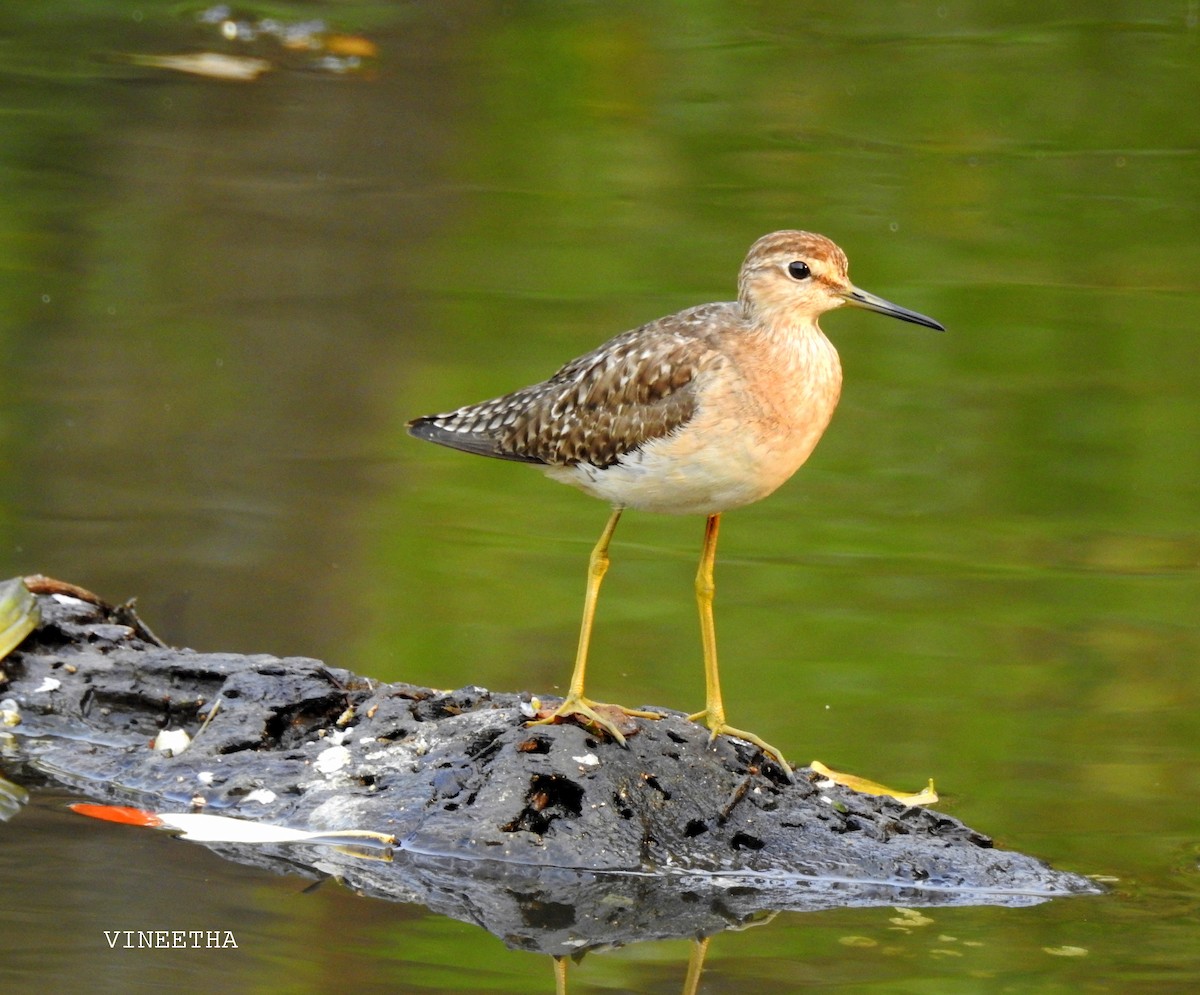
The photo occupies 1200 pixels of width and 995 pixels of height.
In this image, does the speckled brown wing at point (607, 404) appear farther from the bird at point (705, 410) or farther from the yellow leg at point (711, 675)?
the yellow leg at point (711, 675)

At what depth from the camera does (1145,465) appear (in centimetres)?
1105

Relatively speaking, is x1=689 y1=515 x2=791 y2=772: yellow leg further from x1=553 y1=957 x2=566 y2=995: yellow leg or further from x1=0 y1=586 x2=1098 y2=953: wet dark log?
x1=553 y1=957 x2=566 y2=995: yellow leg

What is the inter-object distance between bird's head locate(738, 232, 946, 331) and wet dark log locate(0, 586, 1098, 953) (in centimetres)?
150

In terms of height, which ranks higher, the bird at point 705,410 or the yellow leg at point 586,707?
the bird at point 705,410

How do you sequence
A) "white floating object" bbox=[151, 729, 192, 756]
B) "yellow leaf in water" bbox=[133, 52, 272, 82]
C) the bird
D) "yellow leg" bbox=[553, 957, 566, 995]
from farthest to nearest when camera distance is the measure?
"yellow leaf in water" bbox=[133, 52, 272, 82], "white floating object" bbox=[151, 729, 192, 756], the bird, "yellow leg" bbox=[553, 957, 566, 995]

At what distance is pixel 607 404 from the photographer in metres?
6.54

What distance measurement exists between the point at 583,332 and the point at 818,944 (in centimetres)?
690

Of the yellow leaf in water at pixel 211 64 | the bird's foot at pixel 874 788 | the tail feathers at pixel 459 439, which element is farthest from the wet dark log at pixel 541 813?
the yellow leaf in water at pixel 211 64

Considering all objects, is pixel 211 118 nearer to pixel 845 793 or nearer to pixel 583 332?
pixel 583 332

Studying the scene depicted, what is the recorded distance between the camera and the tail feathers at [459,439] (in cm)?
700

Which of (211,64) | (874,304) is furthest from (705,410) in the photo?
(211,64)

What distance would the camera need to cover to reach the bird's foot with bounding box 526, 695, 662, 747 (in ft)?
19.8

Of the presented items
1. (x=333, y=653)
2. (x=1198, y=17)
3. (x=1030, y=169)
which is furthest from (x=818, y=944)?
(x=1198, y=17)

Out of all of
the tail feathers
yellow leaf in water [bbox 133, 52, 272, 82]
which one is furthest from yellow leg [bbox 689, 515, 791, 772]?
yellow leaf in water [bbox 133, 52, 272, 82]
